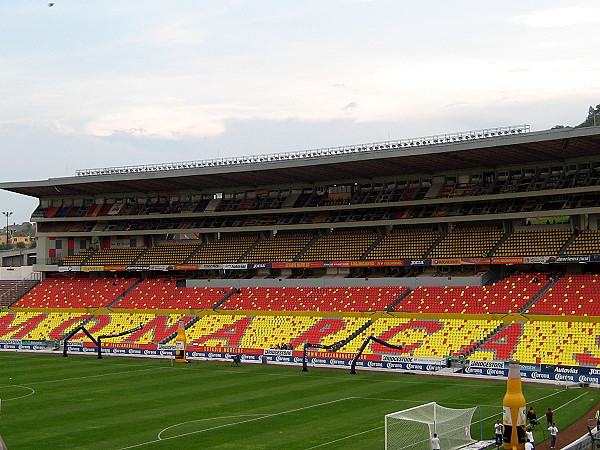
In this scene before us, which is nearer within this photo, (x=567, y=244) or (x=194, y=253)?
(x=567, y=244)

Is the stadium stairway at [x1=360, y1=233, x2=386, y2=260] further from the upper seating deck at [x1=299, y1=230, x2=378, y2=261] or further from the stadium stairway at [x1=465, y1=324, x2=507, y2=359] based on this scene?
the stadium stairway at [x1=465, y1=324, x2=507, y2=359]

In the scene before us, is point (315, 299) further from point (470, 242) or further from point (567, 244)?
point (567, 244)

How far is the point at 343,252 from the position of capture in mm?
73750

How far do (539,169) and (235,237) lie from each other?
3077cm

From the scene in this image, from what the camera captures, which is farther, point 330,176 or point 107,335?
point 330,176

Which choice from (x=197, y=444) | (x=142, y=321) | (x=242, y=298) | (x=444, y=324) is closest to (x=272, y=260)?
(x=242, y=298)

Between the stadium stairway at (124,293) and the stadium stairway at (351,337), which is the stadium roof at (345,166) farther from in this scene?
the stadium stairway at (351,337)

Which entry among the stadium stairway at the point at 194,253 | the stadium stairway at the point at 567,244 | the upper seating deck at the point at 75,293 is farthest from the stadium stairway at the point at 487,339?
the upper seating deck at the point at 75,293

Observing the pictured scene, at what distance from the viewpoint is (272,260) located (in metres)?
76.2

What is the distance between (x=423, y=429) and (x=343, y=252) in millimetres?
44269

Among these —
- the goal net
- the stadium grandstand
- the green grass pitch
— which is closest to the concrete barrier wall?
the stadium grandstand

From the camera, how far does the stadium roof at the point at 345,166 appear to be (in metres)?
59.9

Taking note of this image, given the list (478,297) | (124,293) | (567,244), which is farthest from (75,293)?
(567,244)

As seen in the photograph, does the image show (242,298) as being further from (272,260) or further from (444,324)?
(444,324)
